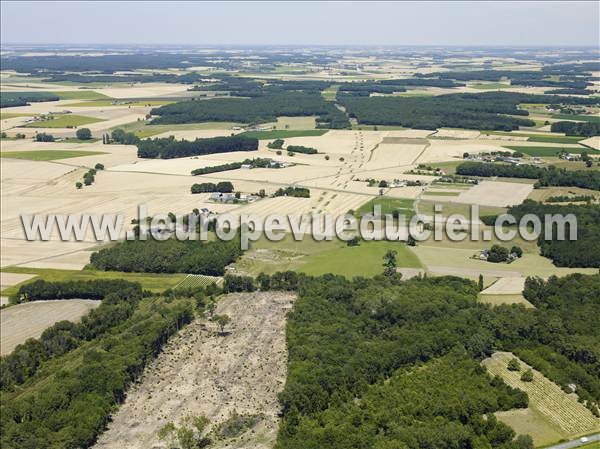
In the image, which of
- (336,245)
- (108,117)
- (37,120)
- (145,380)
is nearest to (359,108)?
(108,117)

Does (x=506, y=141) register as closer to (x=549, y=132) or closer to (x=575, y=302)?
(x=549, y=132)

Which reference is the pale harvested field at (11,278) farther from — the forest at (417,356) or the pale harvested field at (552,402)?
the pale harvested field at (552,402)

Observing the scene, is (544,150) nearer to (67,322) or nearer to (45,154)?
(45,154)

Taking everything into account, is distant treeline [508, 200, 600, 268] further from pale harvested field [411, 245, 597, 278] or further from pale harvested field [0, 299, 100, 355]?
pale harvested field [0, 299, 100, 355]

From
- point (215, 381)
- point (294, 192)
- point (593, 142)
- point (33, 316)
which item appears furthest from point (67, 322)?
point (593, 142)

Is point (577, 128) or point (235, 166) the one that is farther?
point (577, 128)

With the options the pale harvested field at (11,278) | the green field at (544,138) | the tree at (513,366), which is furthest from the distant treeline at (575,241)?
the green field at (544,138)

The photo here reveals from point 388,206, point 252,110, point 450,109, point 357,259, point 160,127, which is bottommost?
point 357,259
